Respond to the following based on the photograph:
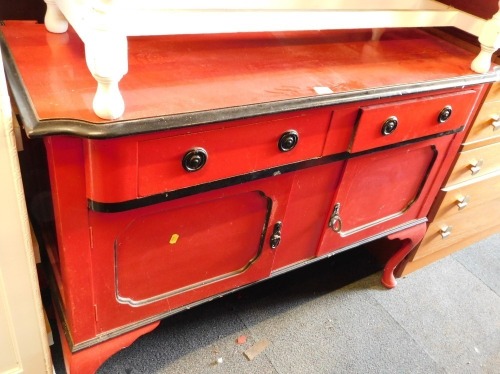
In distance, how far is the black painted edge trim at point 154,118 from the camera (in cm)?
58

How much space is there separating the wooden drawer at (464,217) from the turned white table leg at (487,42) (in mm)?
414

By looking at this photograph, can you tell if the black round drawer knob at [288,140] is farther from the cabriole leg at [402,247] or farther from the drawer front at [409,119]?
the cabriole leg at [402,247]

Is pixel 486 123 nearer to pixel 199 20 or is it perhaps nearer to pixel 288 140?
pixel 288 140

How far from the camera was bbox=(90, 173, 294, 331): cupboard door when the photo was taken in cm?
77

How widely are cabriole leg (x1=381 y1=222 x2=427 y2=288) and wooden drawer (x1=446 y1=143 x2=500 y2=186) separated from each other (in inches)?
6.3

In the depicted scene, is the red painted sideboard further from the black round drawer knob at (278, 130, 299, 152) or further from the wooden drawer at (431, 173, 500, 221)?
the wooden drawer at (431, 173, 500, 221)

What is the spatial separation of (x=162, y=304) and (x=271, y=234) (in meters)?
0.27

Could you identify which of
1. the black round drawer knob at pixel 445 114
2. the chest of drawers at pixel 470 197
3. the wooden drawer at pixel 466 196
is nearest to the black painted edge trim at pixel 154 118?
the black round drawer knob at pixel 445 114

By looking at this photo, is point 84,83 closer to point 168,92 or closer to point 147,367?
point 168,92

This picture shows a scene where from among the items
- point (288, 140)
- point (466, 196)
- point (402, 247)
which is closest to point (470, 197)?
point (466, 196)

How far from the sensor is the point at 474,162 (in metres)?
1.28

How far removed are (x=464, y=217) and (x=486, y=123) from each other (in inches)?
16.4

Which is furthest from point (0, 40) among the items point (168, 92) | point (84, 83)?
point (168, 92)

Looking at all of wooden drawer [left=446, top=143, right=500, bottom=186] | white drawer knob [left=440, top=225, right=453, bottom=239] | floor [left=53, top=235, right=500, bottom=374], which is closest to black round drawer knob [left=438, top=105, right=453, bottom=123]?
wooden drawer [left=446, top=143, right=500, bottom=186]
